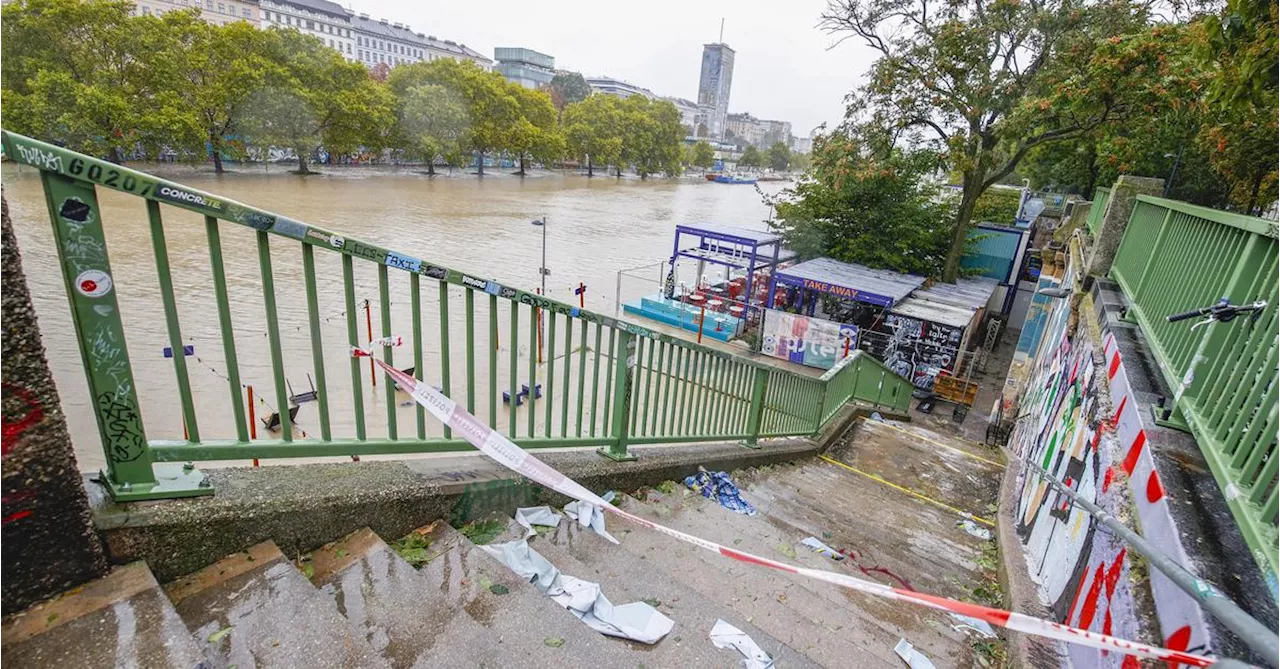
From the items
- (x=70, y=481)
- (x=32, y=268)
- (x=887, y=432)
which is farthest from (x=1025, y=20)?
(x=32, y=268)

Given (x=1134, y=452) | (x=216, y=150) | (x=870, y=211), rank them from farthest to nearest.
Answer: (x=216, y=150)
(x=870, y=211)
(x=1134, y=452)

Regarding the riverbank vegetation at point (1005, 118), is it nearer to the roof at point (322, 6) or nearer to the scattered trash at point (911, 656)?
the scattered trash at point (911, 656)

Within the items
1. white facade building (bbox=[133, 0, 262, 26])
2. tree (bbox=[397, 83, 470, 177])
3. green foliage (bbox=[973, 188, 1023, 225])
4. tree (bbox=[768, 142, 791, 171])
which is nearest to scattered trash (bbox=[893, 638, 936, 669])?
green foliage (bbox=[973, 188, 1023, 225])

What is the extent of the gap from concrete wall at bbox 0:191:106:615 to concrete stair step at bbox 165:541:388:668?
0.29 metres

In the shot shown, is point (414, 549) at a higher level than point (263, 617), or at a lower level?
lower

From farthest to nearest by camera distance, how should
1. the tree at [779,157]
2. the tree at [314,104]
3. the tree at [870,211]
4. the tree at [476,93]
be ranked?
the tree at [779,157] → the tree at [476,93] → the tree at [314,104] → the tree at [870,211]

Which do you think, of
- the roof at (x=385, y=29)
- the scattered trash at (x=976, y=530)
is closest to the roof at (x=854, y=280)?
the scattered trash at (x=976, y=530)

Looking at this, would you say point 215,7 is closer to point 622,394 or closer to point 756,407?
point 756,407

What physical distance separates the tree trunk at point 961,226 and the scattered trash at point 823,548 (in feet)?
53.7

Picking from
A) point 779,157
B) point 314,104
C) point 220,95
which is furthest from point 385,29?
point 779,157

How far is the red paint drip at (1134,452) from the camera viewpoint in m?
2.70

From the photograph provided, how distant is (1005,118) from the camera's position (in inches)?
578

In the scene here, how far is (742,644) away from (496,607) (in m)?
0.96

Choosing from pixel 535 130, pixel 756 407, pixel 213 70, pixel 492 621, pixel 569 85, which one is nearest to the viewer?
pixel 492 621
